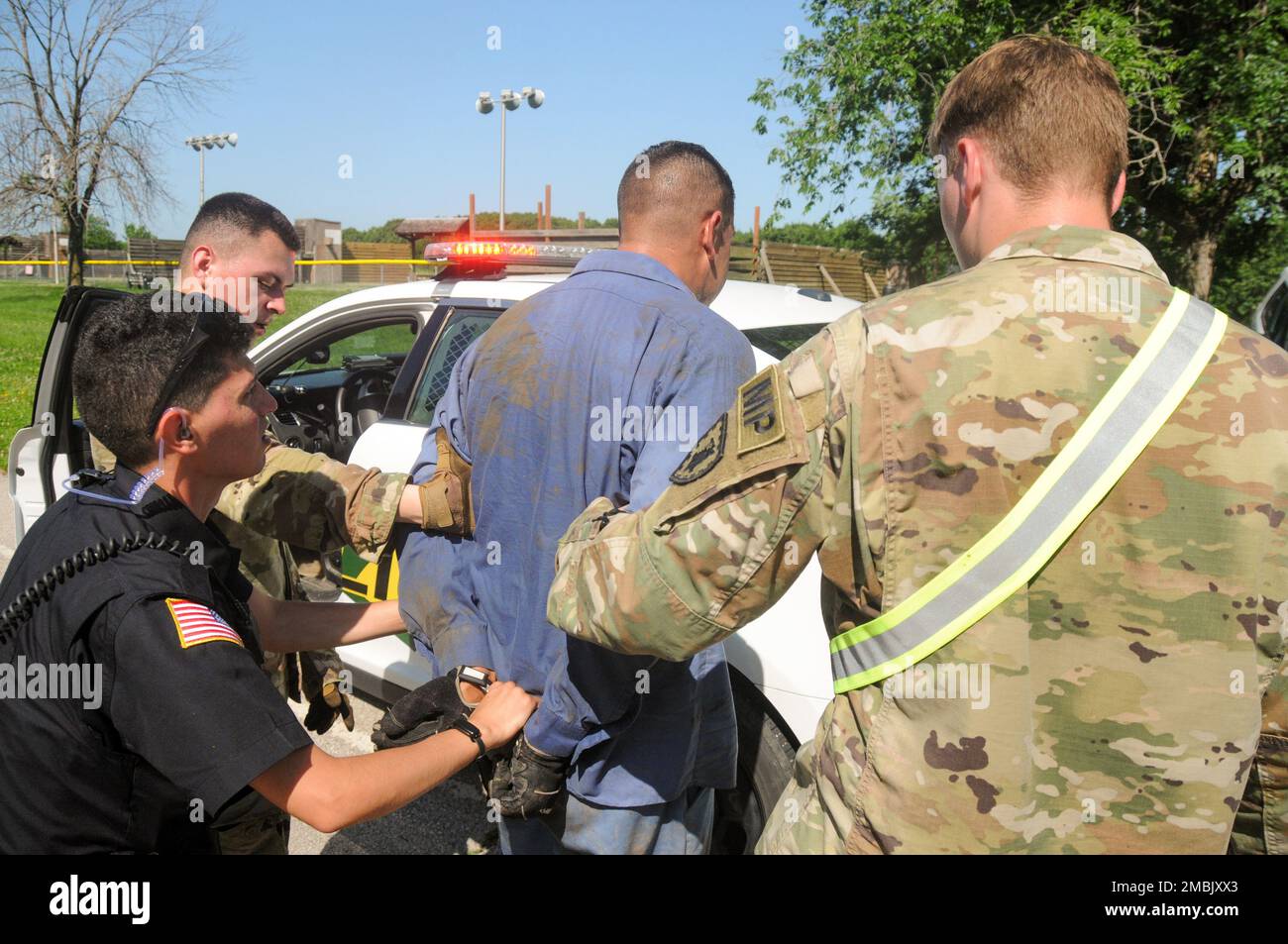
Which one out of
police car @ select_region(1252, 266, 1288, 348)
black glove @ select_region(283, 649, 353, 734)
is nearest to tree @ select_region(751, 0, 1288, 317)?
police car @ select_region(1252, 266, 1288, 348)

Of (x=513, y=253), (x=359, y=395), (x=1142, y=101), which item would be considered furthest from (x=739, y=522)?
(x=1142, y=101)

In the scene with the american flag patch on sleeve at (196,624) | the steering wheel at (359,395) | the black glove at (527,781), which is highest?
the steering wheel at (359,395)

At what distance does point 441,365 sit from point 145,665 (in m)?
2.36

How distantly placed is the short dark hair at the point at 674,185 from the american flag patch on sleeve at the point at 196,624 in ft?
4.03

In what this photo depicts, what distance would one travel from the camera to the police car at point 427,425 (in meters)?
2.61

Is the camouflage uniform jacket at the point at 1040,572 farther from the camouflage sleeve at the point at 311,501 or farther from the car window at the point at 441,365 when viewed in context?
the car window at the point at 441,365

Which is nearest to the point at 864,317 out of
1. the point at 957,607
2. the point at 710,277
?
the point at 957,607

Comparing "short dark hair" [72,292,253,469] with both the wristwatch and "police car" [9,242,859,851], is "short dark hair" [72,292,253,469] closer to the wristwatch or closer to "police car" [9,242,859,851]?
the wristwatch

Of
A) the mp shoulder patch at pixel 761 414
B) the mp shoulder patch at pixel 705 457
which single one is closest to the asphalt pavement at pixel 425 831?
the mp shoulder patch at pixel 705 457

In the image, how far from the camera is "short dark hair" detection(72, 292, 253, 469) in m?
1.69

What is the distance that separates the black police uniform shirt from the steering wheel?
3.09 metres

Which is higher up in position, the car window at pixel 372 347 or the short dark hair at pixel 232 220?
the short dark hair at pixel 232 220

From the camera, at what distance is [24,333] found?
19.2 m
